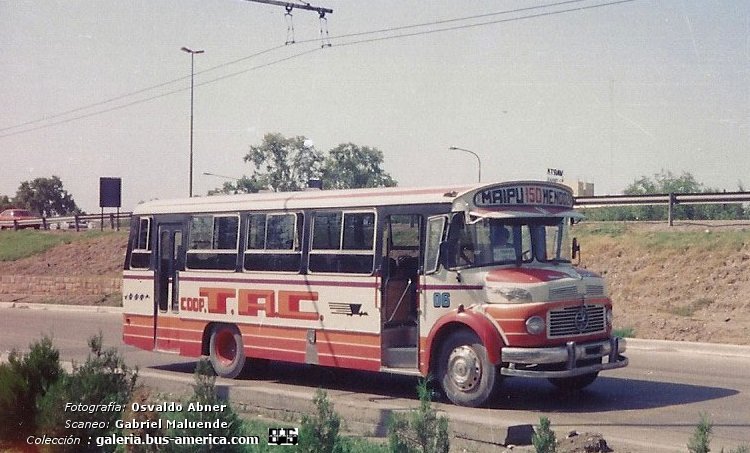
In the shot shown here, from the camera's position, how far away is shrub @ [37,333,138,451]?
688cm

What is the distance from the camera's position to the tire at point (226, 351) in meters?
14.1

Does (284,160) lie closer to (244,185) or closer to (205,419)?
(244,185)

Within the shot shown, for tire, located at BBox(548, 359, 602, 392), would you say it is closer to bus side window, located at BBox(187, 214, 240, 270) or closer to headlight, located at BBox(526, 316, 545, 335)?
headlight, located at BBox(526, 316, 545, 335)

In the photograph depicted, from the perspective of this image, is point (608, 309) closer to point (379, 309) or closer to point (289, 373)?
point (379, 309)

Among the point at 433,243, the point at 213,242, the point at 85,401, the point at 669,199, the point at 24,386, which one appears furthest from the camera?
the point at 669,199

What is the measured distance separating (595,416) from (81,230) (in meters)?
43.4

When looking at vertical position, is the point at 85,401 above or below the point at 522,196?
below

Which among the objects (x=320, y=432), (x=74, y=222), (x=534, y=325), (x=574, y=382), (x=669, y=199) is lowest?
(x=574, y=382)

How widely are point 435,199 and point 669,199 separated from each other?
1735 cm

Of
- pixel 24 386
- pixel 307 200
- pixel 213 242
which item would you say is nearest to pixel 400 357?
pixel 307 200

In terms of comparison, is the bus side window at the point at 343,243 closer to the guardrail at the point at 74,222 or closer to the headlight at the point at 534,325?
the headlight at the point at 534,325

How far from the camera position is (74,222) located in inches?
1994

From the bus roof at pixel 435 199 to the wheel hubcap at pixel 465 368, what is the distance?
1.76 metres

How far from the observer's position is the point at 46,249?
45062mm
